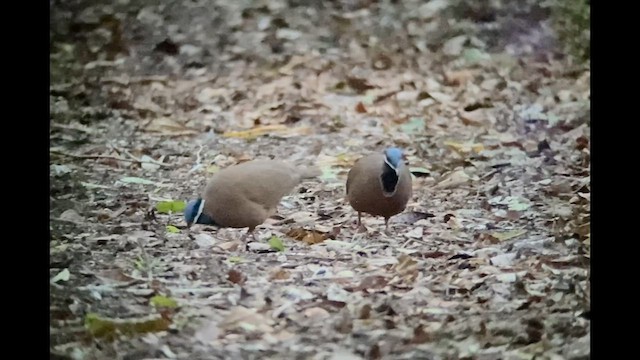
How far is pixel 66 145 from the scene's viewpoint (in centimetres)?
164

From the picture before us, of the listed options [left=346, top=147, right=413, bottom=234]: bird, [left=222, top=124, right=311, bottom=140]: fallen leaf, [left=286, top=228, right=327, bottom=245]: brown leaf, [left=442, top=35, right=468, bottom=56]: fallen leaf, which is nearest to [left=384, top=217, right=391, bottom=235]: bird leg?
[left=346, top=147, right=413, bottom=234]: bird

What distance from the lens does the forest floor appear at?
1.58m

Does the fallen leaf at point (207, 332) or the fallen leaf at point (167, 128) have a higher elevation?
the fallen leaf at point (167, 128)

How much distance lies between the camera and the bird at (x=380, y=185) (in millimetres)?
1605

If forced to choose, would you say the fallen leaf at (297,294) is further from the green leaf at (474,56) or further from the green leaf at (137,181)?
the green leaf at (474,56)

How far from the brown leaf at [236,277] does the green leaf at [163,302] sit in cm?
10

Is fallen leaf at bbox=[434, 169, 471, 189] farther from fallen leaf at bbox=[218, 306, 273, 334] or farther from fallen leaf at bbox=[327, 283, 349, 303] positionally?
fallen leaf at bbox=[218, 306, 273, 334]

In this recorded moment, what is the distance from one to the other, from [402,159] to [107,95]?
0.55 meters

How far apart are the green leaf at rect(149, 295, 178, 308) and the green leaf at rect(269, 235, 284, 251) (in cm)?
19

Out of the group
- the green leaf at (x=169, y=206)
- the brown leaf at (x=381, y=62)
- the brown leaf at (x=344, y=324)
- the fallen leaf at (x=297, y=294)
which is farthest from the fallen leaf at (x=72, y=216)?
the brown leaf at (x=381, y=62)

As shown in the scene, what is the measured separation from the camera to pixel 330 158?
166cm

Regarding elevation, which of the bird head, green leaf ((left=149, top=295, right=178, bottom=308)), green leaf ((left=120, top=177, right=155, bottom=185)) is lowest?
green leaf ((left=149, top=295, right=178, bottom=308))
